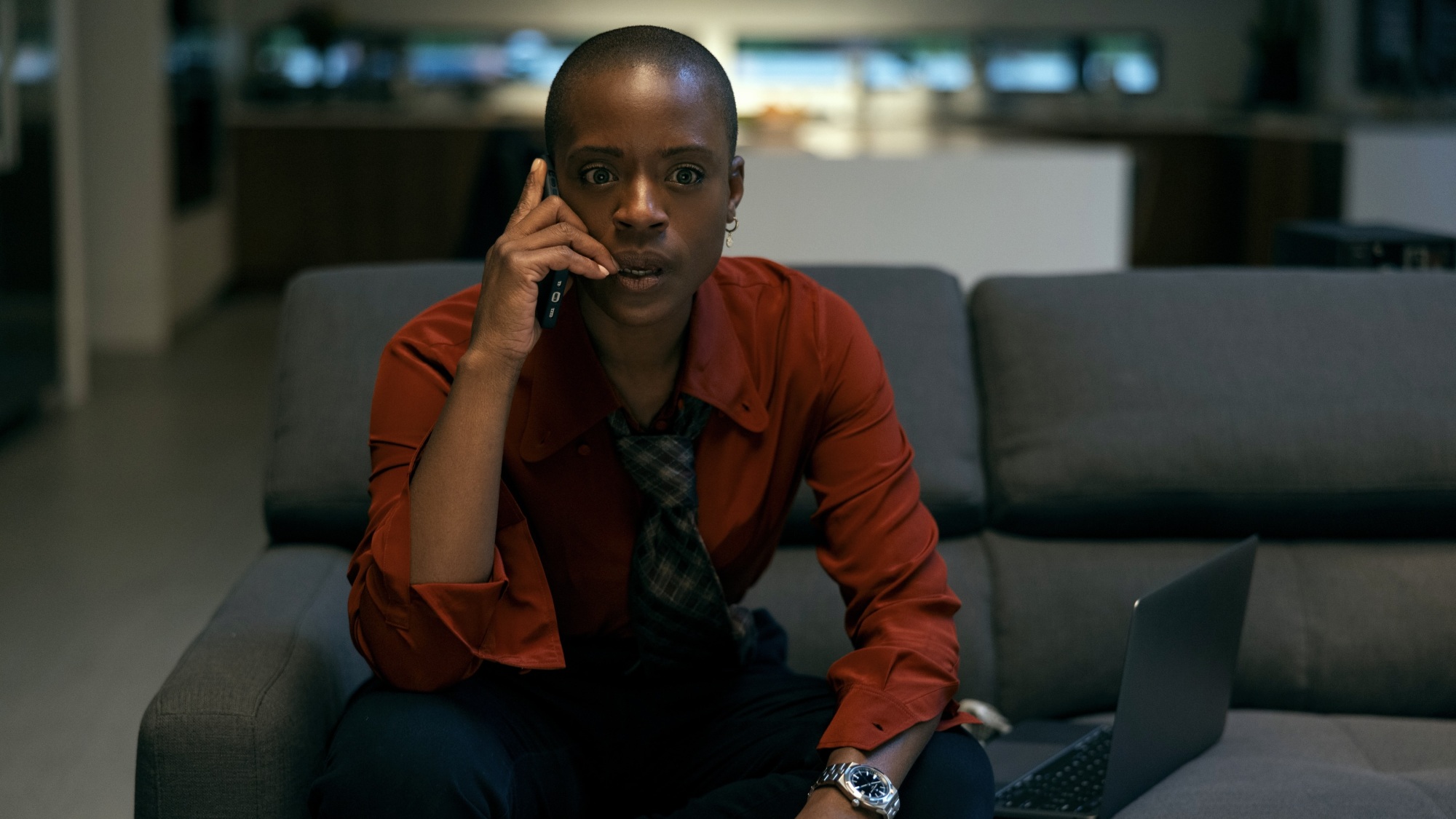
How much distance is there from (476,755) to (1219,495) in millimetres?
1061

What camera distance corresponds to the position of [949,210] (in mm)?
3275

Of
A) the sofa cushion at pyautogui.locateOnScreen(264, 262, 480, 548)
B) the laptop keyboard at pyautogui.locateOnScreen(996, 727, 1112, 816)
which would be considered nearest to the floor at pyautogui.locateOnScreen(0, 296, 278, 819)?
the sofa cushion at pyautogui.locateOnScreen(264, 262, 480, 548)

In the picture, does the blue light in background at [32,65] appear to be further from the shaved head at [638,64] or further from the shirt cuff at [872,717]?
the shirt cuff at [872,717]

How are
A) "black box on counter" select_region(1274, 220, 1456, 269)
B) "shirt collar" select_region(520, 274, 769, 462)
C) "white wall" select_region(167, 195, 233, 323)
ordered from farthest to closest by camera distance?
"white wall" select_region(167, 195, 233, 323)
"black box on counter" select_region(1274, 220, 1456, 269)
"shirt collar" select_region(520, 274, 769, 462)

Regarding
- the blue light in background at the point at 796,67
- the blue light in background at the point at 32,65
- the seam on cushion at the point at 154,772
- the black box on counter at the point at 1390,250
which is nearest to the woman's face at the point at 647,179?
the seam on cushion at the point at 154,772

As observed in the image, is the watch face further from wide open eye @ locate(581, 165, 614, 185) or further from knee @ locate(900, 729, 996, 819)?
wide open eye @ locate(581, 165, 614, 185)

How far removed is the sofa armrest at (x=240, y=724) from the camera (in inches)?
48.3

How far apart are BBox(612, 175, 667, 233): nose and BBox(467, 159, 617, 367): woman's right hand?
0.03 meters

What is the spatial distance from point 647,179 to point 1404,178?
5.39m

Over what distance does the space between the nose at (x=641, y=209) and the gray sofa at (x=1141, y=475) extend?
65cm

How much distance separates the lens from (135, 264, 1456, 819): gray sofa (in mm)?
1769

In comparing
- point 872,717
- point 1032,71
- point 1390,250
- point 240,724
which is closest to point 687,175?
point 872,717

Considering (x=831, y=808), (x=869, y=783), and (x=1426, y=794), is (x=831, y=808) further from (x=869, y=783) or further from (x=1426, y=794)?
(x=1426, y=794)

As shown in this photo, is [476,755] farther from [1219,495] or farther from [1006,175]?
[1006,175]
